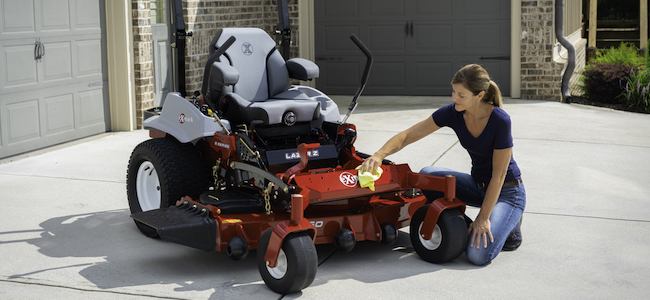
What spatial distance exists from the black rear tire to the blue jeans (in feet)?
4.70

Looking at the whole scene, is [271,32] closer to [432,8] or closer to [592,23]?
[432,8]

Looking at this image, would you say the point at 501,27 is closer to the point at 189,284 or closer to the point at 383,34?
the point at 383,34

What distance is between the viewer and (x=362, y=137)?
27.1 feet

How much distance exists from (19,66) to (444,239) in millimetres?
4854

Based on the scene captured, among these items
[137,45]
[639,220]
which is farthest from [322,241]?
[137,45]

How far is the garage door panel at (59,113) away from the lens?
25.4 feet

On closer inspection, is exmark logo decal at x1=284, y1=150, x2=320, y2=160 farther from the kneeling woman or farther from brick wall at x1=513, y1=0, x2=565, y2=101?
brick wall at x1=513, y1=0, x2=565, y2=101

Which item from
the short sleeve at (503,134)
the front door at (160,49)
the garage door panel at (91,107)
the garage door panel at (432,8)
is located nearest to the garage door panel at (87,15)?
the garage door panel at (91,107)

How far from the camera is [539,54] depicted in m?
11.0

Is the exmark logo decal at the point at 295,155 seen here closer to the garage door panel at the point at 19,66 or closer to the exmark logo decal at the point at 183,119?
the exmark logo decal at the point at 183,119

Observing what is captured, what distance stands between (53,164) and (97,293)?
3410 millimetres

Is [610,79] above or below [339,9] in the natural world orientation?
below

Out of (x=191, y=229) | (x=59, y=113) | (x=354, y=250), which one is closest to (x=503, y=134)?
(x=354, y=250)

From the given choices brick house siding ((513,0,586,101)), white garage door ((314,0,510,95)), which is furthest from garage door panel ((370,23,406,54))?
brick house siding ((513,0,586,101))
